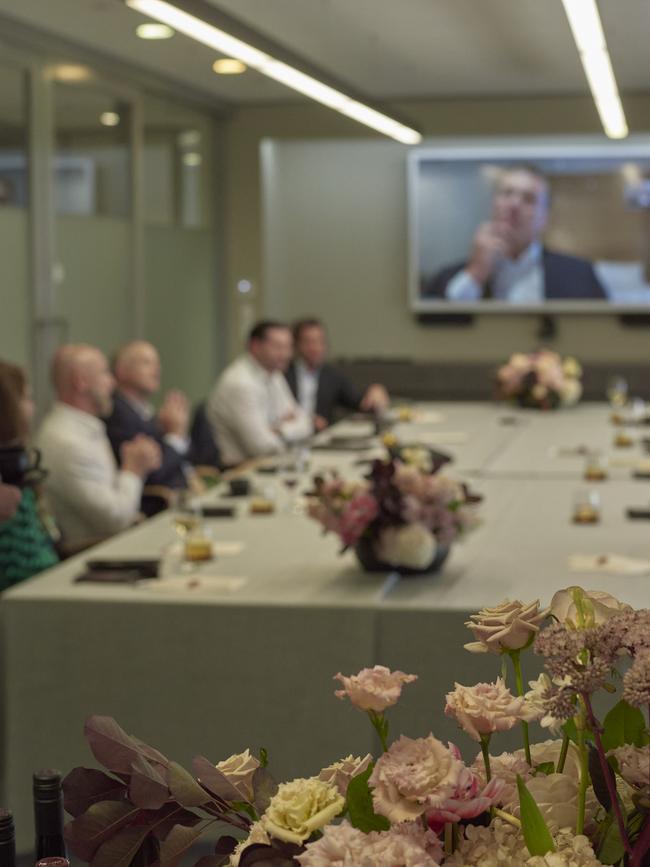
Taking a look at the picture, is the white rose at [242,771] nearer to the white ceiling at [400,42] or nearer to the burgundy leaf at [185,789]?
the burgundy leaf at [185,789]

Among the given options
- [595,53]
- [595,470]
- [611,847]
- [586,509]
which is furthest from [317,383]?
[611,847]

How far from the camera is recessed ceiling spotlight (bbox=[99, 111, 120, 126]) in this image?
10.3m

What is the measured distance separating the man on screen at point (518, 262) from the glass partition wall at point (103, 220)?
227 centimetres

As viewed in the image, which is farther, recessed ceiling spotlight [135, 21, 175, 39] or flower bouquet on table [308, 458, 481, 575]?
recessed ceiling spotlight [135, 21, 175, 39]

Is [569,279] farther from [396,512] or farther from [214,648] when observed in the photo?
[214,648]

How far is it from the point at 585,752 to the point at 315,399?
30.3 ft

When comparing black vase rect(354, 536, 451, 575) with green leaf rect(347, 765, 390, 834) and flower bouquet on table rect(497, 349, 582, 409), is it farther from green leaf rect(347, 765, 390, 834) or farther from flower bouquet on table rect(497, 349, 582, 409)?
flower bouquet on table rect(497, 349, 582, 409)

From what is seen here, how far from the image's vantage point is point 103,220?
1033 cm

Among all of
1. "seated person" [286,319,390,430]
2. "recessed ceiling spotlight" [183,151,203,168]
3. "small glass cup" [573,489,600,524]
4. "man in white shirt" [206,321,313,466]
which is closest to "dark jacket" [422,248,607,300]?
"recessed ceiling spotlight" [183,151,203,168]

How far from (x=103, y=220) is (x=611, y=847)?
31.5ft

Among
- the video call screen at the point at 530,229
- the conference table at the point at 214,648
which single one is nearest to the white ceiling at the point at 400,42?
the video call screen at the point at 530,229

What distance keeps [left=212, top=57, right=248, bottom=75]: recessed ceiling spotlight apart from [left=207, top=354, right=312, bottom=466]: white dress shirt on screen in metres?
2.78

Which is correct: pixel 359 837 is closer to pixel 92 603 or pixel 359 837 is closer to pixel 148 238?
pixel 92 603

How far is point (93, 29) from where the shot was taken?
9.02 metres
